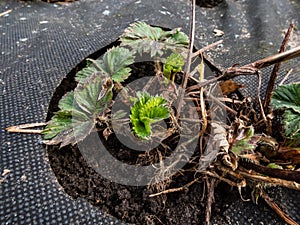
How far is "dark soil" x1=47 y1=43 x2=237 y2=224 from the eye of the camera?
2.31 feet

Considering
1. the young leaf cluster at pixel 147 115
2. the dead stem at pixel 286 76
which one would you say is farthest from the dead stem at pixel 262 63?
the dead stem at pixel 286 76

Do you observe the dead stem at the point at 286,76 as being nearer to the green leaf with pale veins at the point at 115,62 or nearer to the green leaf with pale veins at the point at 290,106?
the green leaf with pale veins at the point at 290,106

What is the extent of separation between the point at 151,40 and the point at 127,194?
407 millimetres

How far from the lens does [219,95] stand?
871 millimetres

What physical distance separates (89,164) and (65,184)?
77 millimetres

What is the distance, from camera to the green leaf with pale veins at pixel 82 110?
0.72 meters

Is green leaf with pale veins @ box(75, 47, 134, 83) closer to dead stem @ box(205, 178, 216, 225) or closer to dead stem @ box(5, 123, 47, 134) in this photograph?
dead stem @ box(5, 123, 47, 134)

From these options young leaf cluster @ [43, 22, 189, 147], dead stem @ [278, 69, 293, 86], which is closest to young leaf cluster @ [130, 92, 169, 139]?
young leaf cluster @ [43, 22, 189, 147]

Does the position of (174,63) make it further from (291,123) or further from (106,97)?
(291,123)

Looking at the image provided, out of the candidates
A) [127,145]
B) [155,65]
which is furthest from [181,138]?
[155,65]

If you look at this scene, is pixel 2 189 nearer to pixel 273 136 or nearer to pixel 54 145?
pixel 54 145

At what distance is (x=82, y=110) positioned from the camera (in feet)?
2.41

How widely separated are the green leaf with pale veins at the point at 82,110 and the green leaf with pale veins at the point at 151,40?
0.42 ft

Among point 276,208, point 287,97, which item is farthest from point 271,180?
point 287,97
